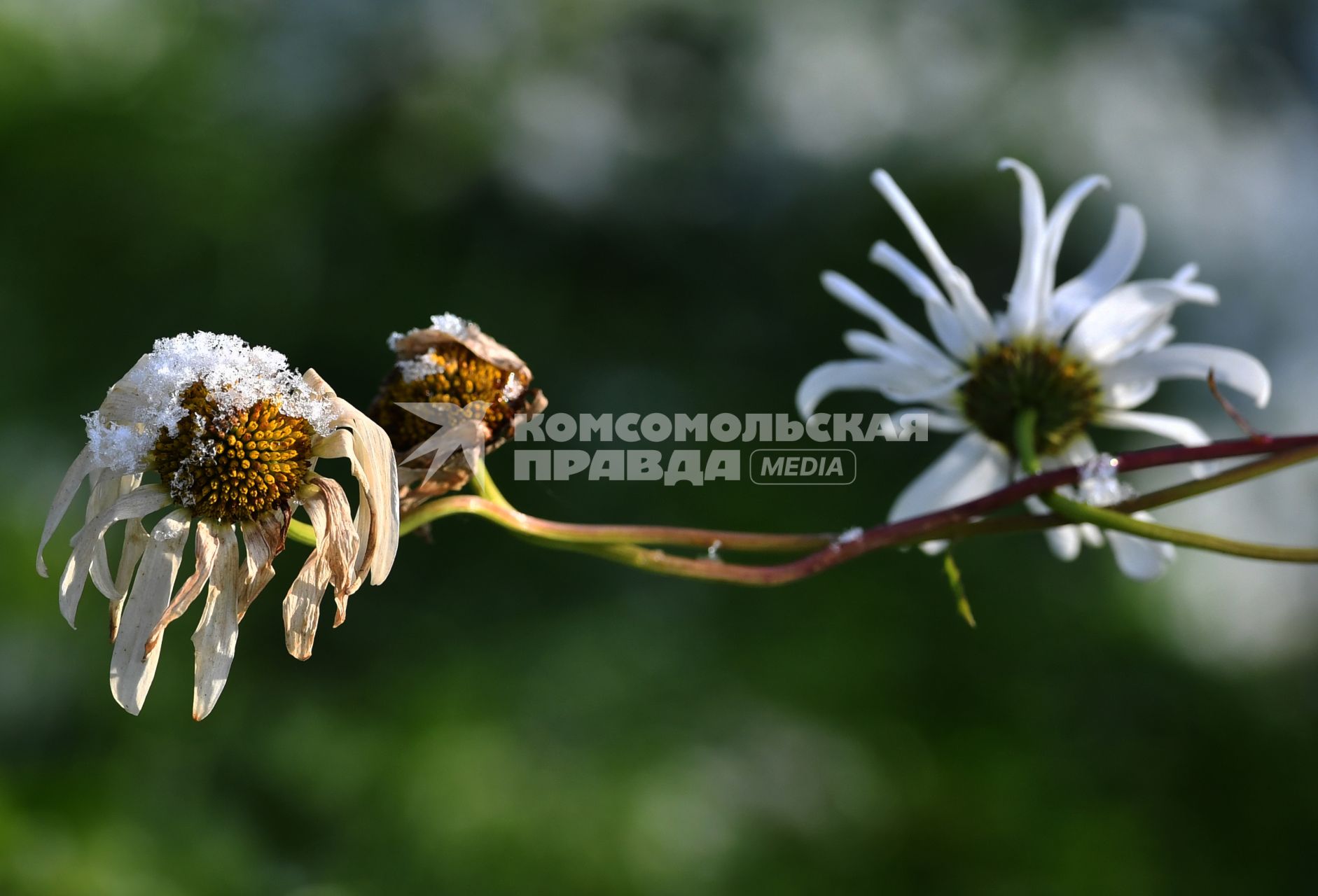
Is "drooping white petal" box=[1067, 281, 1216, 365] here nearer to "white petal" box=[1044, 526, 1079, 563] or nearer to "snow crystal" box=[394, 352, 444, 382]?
"white petal" box=[1044, 526, 1079, 563]

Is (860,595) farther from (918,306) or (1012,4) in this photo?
(1012,4)

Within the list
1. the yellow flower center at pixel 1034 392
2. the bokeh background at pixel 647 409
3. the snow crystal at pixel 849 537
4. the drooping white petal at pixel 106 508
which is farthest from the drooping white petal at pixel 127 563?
the bokeh background at pixel 647 409

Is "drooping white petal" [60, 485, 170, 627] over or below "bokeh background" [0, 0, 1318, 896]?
below

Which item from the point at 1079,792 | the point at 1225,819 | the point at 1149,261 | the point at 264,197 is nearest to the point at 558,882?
the point at 1079,792

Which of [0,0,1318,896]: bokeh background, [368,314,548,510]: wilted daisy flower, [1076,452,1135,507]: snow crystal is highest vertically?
[0,0,1318,896]: bokeh background

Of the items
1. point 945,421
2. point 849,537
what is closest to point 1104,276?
point 945,421

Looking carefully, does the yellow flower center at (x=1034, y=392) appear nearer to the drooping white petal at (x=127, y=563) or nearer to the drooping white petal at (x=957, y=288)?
the drooping white petal at (x=957, y=288)

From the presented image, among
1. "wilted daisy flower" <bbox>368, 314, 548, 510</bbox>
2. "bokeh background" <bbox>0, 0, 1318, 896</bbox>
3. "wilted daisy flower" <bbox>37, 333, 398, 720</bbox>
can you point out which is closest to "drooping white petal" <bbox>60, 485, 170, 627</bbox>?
"wilted daisy flower" <bbox>37, 333, 398, 720</bbox>
